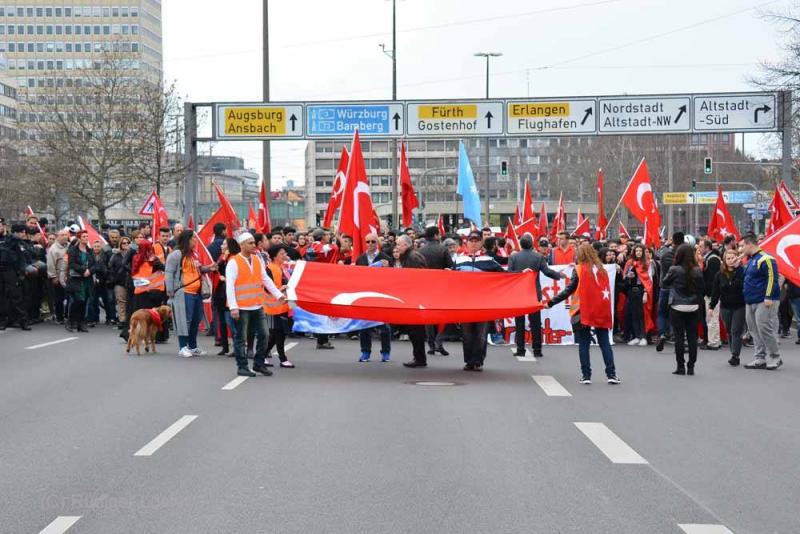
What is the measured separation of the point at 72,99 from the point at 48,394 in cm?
5190

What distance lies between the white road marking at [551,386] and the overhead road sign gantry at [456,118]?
17.7 m

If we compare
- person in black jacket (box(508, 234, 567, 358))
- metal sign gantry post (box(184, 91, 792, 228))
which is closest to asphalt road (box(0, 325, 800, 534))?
person in black jacket (box(508, 234, 567, 358))

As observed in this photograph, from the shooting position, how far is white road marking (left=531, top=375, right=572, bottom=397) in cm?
1321

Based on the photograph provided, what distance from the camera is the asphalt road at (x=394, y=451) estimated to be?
279 inches

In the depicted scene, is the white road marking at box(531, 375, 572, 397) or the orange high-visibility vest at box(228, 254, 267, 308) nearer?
the white road marking at box(531, 375, 572, 397)

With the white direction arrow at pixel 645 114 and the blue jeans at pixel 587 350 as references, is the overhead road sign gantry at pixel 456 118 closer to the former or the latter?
the white direction arrow at pixel 645 114

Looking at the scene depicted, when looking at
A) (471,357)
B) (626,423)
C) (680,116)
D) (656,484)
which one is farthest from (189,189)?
(656,484)

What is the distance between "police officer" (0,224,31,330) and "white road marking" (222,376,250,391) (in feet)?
30.5

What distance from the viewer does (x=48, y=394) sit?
13109 mm

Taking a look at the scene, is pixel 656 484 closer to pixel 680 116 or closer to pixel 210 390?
pixel 210 390

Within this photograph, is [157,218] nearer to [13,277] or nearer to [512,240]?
[13,277]

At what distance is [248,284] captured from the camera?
1469 centimetres

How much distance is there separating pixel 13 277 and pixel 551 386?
12.5 meters

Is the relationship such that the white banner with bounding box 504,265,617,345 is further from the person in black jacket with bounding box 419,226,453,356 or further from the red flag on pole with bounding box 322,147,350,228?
the red flag on pole with bounding box 322,147,350,228
